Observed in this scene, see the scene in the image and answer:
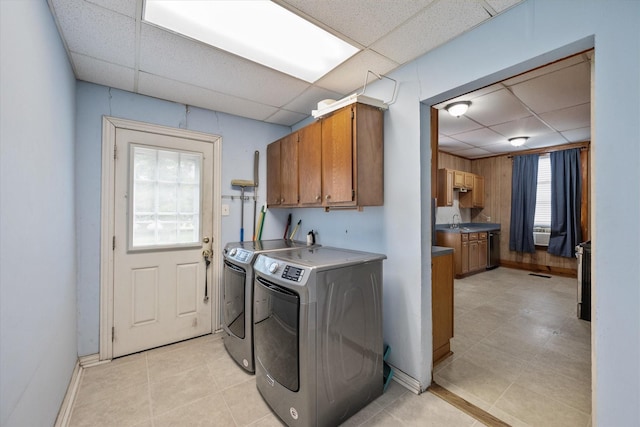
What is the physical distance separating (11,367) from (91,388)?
4.56ft

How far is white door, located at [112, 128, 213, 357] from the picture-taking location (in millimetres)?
2514

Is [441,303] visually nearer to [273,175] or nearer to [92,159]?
[273,175]

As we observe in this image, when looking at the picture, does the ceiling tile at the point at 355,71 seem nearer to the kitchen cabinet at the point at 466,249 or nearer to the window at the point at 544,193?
the kitchen cabinet at the point at 466,249

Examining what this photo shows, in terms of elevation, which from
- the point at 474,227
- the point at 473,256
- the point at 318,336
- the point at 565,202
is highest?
the point at 565,202

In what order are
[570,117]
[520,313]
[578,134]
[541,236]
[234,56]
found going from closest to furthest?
1. [234,56]
2. [520,313]
3. [570,117]
4. [578,134]
5. [541,236]

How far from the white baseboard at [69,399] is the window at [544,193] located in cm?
760

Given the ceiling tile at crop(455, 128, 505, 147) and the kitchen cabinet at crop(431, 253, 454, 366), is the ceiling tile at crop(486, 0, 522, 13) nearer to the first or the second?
the kitchen cabinet at crop(431, 253, 454, 366)

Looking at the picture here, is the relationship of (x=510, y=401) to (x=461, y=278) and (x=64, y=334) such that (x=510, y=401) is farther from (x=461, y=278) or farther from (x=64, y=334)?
(x=461, y=278)

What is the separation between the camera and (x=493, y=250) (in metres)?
6.05

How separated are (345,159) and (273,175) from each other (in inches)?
52.1

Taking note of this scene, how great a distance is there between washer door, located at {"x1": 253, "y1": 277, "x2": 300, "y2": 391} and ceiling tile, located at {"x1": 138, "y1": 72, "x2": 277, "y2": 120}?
6.09 feet

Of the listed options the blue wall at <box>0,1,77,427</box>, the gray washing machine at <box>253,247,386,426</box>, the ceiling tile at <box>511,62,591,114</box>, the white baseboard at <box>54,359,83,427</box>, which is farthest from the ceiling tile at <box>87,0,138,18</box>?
the ceiling tile at <box>511,62,591,114</box>

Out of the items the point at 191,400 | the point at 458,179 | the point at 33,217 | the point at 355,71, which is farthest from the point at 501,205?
the point at 33,217

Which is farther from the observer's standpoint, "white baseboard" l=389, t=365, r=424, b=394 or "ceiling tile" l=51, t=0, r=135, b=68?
"white baseboard" l=389, t=365, r=424, b=394
